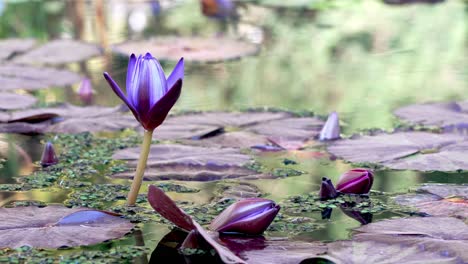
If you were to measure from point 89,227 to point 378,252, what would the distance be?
0.46m

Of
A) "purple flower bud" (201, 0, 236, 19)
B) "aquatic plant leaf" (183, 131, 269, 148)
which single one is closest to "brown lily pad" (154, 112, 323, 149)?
"aquatic plant leaf" (183, 131, 269, 148)

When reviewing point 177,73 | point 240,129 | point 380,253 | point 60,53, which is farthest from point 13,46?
point 380,253

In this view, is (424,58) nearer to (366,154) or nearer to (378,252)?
(366,154)

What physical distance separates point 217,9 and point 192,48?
1403 mm

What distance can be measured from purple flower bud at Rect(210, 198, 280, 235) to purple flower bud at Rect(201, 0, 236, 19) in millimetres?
3532

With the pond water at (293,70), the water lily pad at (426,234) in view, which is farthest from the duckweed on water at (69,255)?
the water lily pad at (426,234)

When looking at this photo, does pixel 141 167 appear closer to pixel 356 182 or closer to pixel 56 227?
pixel 56 227

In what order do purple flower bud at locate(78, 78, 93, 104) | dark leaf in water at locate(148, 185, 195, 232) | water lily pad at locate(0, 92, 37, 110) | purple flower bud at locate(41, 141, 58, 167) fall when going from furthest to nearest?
purple flower bud at locate(78, 78, 93, 104) → water lily pad at locate(0, 92, 37, 110) → purple flower bud at locate(41, 141, 58, 167) → dark leaf in water at locate(148, 185, 195, 232)

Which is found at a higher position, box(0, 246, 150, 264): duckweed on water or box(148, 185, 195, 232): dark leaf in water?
box(148, 185, 195, 232): dark leaf in water

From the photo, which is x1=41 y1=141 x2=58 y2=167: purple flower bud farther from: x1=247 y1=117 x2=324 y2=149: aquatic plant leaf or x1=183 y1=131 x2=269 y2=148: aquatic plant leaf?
x1=247 y1=117 x2=324 y2=149: aquatic plant leaf

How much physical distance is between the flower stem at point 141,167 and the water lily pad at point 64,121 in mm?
698

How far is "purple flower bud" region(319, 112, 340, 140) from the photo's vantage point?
6.80 feet

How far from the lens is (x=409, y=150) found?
1.89m

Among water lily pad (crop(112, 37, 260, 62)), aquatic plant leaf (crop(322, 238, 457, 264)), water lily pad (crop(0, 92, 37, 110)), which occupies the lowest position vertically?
aquatic plant leaf (crop(322, 238, 457, 264))
